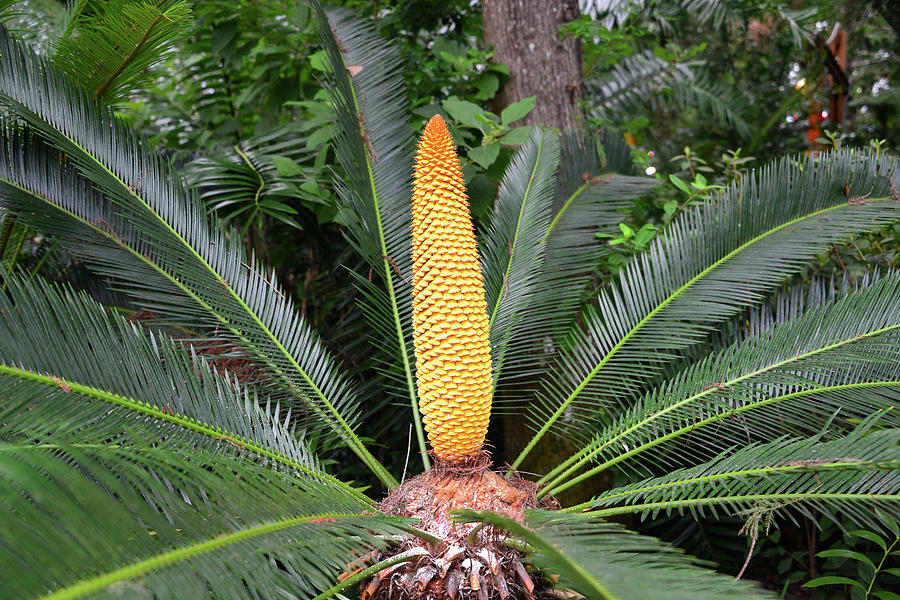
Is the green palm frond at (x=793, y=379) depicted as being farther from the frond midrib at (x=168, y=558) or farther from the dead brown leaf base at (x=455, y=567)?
the frond midrib at (x=168, y=558)

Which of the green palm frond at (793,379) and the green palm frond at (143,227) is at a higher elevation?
the green palm frond at (143,227)

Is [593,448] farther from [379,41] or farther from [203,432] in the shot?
[379,41]

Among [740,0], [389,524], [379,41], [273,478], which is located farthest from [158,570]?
[740,0]

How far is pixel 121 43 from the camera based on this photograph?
2.17 metres

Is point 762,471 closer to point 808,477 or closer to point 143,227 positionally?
point 808,477

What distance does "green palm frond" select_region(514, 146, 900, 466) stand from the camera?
86.0 inches

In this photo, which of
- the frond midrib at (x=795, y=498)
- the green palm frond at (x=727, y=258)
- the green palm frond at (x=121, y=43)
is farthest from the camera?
the green palm frond at (x=727, y=258)

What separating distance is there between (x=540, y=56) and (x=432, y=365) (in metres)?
1.95

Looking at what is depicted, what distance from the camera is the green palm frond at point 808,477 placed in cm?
145

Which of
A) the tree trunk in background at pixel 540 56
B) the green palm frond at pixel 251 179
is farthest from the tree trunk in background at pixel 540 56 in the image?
the green palm frond at pixel 251 179

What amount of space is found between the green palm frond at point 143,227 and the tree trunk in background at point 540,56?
1697 mm

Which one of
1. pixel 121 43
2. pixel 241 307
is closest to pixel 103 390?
pixel 241 307

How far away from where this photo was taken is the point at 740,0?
4250mm

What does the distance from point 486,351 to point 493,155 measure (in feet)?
3.21
